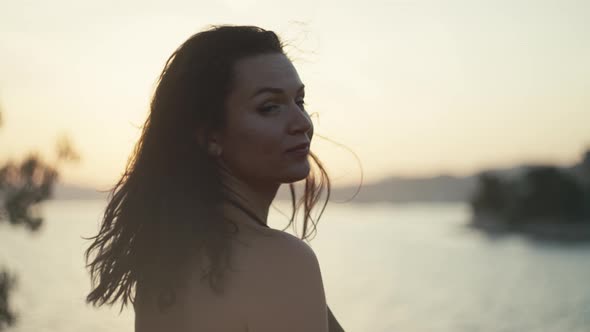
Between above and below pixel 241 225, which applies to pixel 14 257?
below

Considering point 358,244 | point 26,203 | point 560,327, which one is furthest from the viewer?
point 358,244

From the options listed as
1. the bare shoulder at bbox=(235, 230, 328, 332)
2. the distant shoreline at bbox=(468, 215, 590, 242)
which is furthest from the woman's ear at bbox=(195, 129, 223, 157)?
the distant shoreline at bbox=(468, 215, 590, 242)

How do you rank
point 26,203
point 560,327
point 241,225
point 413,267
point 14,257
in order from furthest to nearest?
point 14,257 → point 413,267 → point 560,327 → point 26,203 → point 241,225

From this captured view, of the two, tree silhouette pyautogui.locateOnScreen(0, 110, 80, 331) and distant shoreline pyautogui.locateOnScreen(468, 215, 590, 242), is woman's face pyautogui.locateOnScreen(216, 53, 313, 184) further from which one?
distant shoreline pyautogui.locateOnScreen(468, 215, 590, 242)

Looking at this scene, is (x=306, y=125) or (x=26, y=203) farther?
(x=26, y=203)

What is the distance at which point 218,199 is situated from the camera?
2129 millimetres

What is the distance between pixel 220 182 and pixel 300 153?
27 centimetres

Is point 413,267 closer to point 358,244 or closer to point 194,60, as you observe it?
point 358,244

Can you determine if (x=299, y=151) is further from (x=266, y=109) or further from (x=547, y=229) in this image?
(x=547, y=229)

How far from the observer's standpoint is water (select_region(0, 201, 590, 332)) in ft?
204

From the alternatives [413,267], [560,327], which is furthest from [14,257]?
[560,327]

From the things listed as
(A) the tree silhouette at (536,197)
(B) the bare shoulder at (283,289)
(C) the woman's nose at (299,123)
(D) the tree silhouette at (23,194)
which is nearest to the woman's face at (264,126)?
(C) the woman's nose at (299,123)

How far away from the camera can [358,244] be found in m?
174

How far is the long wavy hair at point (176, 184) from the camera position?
2062mm
